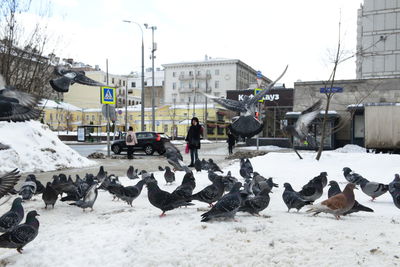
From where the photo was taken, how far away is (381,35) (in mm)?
44812

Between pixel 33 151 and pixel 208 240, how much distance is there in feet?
34.5

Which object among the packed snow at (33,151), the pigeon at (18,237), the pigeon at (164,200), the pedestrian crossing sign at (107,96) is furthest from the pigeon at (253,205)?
the pedestrian crossing sign at (107,96)

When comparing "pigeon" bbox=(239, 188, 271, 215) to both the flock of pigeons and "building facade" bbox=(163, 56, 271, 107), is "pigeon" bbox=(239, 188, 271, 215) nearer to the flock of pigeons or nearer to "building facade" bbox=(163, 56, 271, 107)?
the flock of pigeons

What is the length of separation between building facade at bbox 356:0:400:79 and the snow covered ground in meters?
44.6

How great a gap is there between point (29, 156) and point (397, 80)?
2500 centimetres

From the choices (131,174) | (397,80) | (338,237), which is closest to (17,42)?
(131,174)

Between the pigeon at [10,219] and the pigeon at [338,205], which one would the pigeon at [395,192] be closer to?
the pigeon at [338,205]

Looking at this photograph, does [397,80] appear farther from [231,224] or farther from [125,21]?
[231,224]

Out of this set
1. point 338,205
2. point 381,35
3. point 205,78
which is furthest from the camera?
point 205,78

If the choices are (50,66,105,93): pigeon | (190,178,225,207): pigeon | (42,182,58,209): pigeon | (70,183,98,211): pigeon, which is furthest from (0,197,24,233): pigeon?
(190,178,225,207): pigeon

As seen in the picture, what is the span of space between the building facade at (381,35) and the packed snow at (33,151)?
40375 millimetres

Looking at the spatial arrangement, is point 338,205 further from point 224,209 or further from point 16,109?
point 16,109

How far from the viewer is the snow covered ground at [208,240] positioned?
14.1 feet

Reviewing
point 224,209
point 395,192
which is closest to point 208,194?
point 224,209
